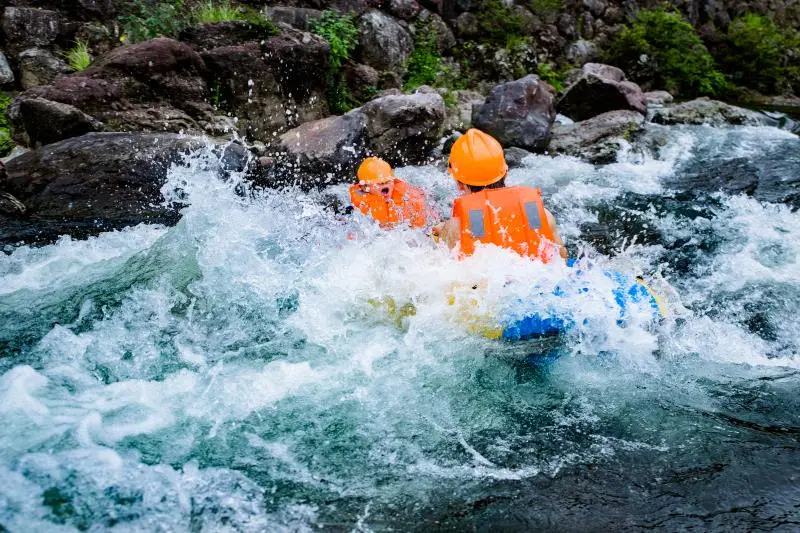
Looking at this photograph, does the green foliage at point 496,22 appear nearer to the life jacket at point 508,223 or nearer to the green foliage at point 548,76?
the green foliage at point 548,76

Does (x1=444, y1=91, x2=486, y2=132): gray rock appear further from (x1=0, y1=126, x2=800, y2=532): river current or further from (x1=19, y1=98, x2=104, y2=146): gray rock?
(x1=19, y1=98, x2=104, y2=146): gray rock

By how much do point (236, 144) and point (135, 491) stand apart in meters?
6.18

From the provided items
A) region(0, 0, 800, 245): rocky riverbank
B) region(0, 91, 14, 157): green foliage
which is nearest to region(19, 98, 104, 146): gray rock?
region(0, 0, 800, 245): rocky riverbank

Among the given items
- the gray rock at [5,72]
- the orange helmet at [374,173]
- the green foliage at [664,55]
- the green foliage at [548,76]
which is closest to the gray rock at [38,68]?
the gray rock at [5,72]

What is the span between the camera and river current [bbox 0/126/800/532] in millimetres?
2549

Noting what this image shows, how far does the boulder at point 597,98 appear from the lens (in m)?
11.2

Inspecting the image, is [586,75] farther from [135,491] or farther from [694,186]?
[135,491]

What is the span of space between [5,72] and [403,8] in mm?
7869

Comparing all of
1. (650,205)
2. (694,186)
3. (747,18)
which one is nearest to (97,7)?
(650,205)

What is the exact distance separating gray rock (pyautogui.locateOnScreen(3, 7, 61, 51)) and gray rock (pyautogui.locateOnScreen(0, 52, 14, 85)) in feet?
1.05

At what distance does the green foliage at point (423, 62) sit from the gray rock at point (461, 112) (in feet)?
2.50

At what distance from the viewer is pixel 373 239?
511 centimetres

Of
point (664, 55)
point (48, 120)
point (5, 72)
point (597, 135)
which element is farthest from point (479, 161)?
point (664, 55)

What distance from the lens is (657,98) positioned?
1374cm
